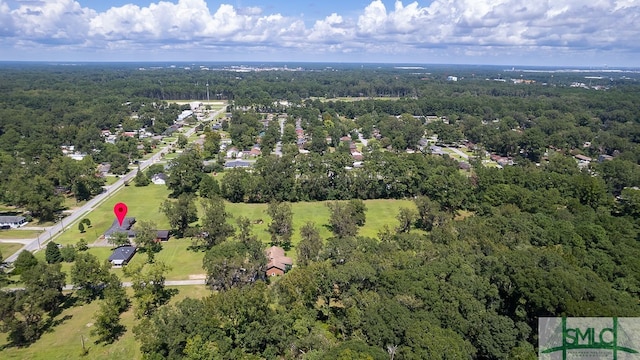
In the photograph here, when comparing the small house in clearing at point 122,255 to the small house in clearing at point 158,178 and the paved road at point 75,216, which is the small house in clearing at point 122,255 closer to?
the paved road at point 75,216

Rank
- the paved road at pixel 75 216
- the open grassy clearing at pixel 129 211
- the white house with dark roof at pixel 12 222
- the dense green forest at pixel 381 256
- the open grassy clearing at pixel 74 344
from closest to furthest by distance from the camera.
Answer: the dense green forest at pixel 381 256 < the open grassy clearing at pixel 74 344 < the paved road at pixel 75 216 < the open grassy clearing at pixel 129 211 < the white house with dark roof at pixel 12 222

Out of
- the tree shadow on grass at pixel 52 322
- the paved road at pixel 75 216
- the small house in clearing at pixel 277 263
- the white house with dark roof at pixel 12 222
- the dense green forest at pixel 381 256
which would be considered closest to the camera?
the dense green forest at pixel 381 256

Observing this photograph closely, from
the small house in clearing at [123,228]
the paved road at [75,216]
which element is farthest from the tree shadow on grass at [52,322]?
the paved road at [75,216]

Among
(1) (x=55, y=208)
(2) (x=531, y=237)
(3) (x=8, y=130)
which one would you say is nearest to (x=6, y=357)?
(1) (x=55, y=208)

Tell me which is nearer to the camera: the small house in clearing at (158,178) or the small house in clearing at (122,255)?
the small house in clearing at (122,255)

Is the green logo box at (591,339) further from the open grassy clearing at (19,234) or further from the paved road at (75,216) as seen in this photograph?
the open grassy clearing at (19,234)

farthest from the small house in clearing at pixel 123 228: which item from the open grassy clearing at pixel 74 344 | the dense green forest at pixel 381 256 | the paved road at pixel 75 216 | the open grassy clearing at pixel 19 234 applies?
the open grassy clearing at pixel 74 344

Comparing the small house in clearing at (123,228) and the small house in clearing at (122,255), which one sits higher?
the small house in clearing at (123,228)

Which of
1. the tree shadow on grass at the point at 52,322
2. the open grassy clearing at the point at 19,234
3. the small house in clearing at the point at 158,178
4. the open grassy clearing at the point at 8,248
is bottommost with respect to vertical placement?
the tree shadow on grass at the point at 52,322
